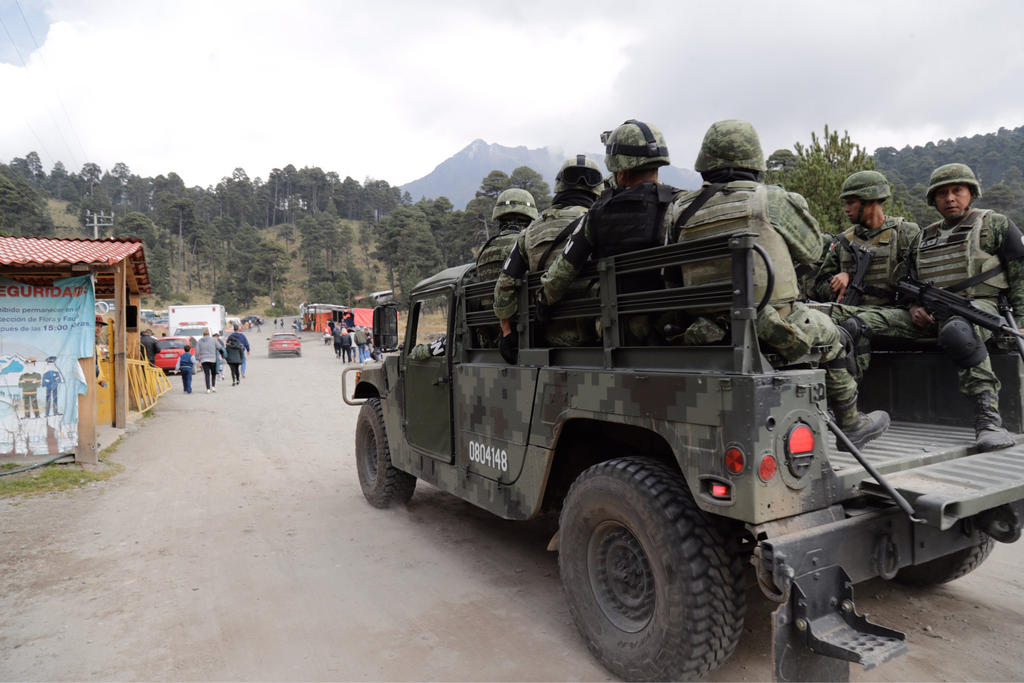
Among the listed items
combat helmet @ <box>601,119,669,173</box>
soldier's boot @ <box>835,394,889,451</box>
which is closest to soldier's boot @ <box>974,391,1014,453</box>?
soldier's boot @ <box>835,394,889,451</box>

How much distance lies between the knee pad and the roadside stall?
845cm

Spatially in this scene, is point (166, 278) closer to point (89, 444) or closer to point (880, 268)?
point (89, 444)

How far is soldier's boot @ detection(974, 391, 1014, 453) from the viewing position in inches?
130

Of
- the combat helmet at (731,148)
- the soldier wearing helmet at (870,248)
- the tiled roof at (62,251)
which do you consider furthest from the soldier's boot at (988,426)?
the tiled roof at (62,251)

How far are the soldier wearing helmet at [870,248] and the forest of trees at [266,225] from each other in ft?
97.0

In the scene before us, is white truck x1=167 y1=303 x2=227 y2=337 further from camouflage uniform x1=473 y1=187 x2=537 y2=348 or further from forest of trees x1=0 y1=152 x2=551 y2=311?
camouflage uniform x1=473 y1=187 x2=537 y2=348

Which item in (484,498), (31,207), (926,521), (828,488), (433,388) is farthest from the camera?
(31,207)

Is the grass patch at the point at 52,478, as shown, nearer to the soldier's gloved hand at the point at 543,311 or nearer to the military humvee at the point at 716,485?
the military humvee at the point at 716,485

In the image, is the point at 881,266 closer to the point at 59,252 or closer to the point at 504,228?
the point at 504,228

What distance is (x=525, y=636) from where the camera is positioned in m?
3.45

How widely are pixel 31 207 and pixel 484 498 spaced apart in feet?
254

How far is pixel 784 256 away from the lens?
286cm

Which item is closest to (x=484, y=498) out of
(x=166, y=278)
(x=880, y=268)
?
(x=880, y=268)

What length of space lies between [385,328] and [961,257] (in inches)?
161
